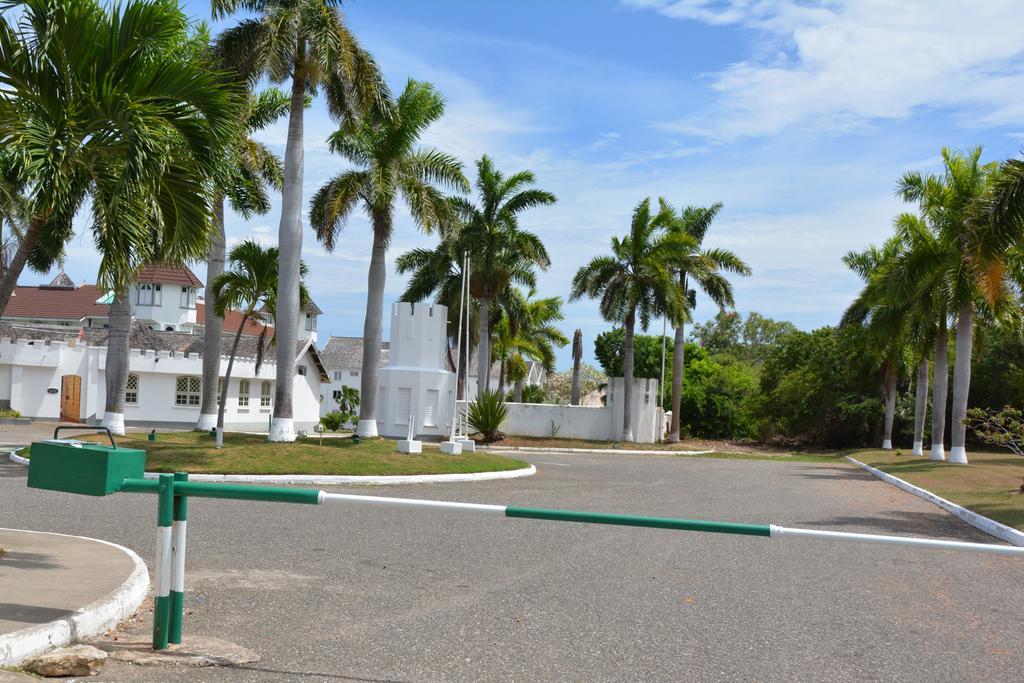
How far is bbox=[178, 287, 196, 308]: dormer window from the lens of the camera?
6793 centimetres

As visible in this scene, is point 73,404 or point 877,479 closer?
point 877,479

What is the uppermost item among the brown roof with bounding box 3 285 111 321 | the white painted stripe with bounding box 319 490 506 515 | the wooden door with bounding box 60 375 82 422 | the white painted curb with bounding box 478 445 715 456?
the brown roof with bounding box 3 285 111 321

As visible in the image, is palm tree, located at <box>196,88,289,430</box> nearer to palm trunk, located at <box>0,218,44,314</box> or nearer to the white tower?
the white tower

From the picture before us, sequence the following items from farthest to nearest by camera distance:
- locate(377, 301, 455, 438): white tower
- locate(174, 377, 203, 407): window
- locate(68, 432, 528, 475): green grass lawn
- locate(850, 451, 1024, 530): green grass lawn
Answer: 1. locate(174, 377, 203, 407): window
2. locate(377, 301, 455, 438): white tower
3. locate(68, 432, 528, 475): green grass lawn
4. locate(850, 451, 1024, 530): green grass lawn

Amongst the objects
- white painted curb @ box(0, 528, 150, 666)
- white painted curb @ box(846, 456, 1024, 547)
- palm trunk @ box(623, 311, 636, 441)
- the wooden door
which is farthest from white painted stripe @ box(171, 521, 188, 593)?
the wooden door

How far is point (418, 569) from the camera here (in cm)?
933

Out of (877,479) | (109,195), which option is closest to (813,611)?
(109,195)

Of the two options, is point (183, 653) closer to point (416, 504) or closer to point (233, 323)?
point (416, 504)

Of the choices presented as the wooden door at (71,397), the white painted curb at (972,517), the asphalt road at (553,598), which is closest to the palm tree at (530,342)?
the wooden door at (71,397)

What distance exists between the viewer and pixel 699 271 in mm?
49406

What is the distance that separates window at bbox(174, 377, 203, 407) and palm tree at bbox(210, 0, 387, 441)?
25.6m

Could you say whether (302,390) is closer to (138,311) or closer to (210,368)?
(138,311)

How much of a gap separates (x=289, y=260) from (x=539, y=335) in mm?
46346

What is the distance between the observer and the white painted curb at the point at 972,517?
44.5 feet
